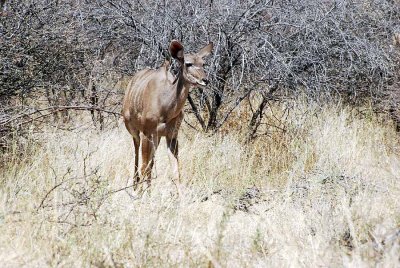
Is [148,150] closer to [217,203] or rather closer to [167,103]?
[167,103]

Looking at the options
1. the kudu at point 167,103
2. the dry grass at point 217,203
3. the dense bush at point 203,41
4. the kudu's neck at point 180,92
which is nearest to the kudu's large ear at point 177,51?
the kudu at point 167,103

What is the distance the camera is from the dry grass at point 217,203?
435 cm

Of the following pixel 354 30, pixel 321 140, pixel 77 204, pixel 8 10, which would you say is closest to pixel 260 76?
pixel 321 140

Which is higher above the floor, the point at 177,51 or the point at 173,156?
the point at 177,51

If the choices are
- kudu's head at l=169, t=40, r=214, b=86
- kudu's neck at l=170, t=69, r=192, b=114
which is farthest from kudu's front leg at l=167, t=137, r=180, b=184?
kudu's head at l=169, t=40, r=214, b=86

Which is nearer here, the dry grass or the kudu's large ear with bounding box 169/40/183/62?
the dry grass

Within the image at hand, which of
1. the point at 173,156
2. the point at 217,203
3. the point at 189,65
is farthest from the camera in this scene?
the point at 173,156

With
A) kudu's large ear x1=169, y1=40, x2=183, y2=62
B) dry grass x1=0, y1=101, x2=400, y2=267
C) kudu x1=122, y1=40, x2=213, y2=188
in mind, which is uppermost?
kudu's large ear x1=169, y1=40, x2=183, y2=62

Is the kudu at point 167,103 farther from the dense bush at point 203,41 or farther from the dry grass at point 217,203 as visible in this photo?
the dense bush at point 203,41

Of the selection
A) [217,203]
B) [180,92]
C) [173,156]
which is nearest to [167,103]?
[180,92]

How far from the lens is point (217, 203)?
20.3 ft

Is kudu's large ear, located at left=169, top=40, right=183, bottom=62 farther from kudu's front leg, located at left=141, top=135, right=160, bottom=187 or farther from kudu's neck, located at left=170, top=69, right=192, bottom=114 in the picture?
kudu's front leg, located at left=141, top=135, right=160, bottom=187

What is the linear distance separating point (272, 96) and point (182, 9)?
1.71 metres

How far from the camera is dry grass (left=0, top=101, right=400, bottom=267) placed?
435 centimetres
